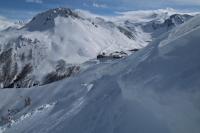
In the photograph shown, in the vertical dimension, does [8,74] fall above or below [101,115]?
below

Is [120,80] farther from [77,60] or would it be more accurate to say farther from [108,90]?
[77,60]

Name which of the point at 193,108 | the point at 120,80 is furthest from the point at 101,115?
the point at 193,108

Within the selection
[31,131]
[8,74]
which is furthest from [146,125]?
[8,74]

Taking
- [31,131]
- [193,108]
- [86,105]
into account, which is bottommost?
[31,131]

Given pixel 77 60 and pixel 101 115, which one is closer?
pixel 101 115

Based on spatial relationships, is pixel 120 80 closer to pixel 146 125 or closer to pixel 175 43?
pixel 175 43

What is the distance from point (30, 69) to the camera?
179000mm

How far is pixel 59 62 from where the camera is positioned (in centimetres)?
18400

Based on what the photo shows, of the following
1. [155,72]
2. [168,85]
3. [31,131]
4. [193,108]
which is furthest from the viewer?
[31,131]

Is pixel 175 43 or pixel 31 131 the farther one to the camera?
pixel 31 131

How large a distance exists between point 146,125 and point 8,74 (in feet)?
548

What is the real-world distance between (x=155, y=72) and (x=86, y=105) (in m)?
4.50

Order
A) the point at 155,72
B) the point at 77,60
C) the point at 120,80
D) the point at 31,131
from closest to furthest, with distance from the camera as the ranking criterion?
the point at 155,72 → the point at 120,80 → the point at 31,131 → the point at 77,60

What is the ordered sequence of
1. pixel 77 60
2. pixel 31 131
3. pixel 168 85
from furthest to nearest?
pixel 77 60 → pixel 31 131 → pixel 168 85
